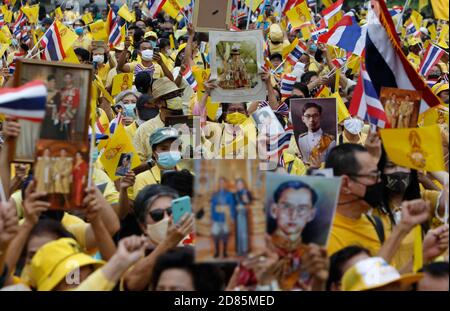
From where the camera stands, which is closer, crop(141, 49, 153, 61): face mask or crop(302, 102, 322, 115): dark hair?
crop(302, 102, 322, 115): dark hair

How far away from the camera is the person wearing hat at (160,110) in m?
9.30

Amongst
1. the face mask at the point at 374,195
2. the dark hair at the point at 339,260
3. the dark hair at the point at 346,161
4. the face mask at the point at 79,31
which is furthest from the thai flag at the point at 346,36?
the face mask at the point at 79,31

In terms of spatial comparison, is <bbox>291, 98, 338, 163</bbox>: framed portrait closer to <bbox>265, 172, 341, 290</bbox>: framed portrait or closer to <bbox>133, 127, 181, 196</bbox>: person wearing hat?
<bbox>133, 127, 181, 196</bbox>: person wearing hat

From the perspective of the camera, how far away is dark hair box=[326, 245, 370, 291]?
4859mm

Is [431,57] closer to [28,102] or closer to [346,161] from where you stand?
[346,161]

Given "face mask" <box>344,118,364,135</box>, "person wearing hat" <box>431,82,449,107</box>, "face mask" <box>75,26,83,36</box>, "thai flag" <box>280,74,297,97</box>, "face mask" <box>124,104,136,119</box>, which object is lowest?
"face mask" <box>344,118,364,135</box>

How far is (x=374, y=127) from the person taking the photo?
20.3 ft

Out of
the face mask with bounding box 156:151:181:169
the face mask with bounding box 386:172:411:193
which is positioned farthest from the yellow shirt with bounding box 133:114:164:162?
the face mask with bounding box 386:172:411:193

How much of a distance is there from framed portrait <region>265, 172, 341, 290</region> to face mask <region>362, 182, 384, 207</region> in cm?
130

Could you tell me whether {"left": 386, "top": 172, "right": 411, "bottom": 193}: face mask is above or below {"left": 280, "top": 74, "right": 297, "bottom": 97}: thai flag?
below

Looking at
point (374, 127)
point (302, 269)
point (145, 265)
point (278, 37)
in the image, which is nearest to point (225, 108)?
point (374, 127)

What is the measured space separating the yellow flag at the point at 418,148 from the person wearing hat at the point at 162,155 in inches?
103

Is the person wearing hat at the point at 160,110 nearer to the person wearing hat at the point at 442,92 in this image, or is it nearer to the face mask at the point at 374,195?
the person wearing hat at the point at 442,92

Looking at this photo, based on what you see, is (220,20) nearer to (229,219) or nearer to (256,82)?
(256,82)
